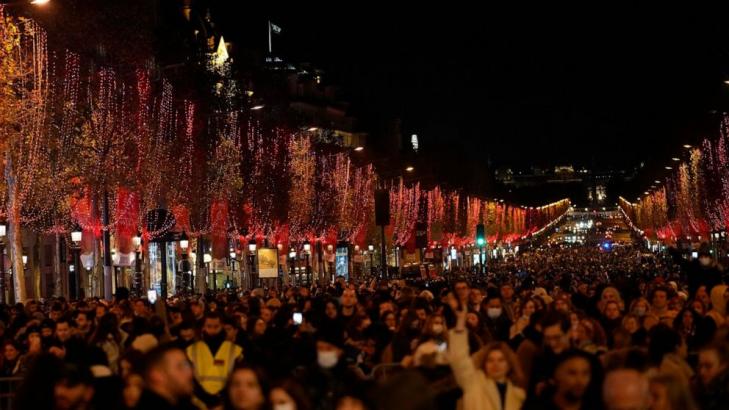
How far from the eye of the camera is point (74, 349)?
12719 mm

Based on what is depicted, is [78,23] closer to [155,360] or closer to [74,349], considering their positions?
[74,349]

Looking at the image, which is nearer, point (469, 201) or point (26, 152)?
point (26, 152)

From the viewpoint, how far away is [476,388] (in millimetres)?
9867

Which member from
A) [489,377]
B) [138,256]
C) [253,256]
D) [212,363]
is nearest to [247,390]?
[489,377]

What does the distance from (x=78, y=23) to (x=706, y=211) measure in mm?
58025

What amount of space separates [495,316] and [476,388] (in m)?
8.89

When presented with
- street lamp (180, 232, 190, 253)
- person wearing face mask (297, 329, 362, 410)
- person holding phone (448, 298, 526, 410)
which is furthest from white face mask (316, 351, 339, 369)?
street lamp (180, 232, 190, 253)

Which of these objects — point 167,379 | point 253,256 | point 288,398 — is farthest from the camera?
Result: point 253,256

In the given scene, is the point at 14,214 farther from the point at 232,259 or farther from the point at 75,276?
the point at 232,259

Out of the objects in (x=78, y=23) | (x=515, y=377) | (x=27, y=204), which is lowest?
(x=515, y=377)

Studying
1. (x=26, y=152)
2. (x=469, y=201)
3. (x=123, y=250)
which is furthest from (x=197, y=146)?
(x=469, y=201)

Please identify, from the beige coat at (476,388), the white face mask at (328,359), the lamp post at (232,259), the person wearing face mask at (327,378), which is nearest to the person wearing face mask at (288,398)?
the person wearing face mask at (327,378)

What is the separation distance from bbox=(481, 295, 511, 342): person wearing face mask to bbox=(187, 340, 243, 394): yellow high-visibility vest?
5813 millimetres

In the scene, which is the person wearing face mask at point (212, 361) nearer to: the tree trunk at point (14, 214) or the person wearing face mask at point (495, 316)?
the person wearing face mask at point (495, 316)
